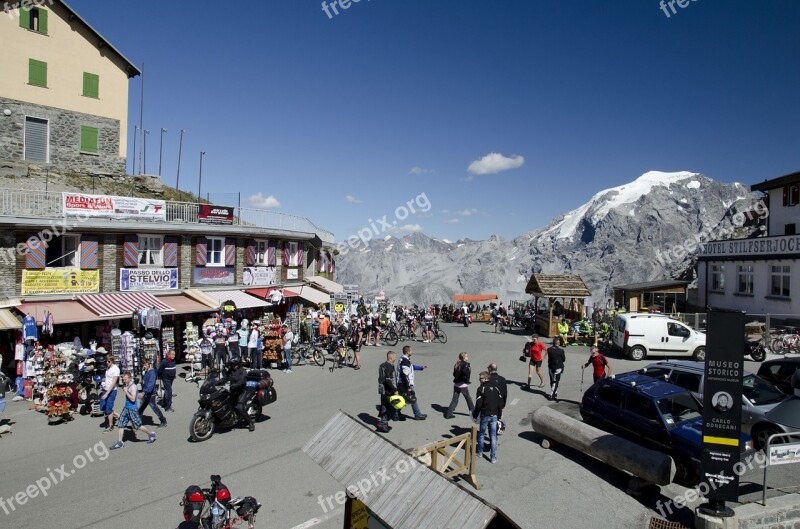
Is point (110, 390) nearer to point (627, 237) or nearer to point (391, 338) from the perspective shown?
point (391, 338)

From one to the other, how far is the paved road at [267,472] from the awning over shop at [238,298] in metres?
8.11

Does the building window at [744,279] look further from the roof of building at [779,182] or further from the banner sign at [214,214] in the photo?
the banner sign at [214,214]

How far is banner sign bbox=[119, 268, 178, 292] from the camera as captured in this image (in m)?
20.4

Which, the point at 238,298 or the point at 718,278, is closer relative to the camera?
the point at 238,298

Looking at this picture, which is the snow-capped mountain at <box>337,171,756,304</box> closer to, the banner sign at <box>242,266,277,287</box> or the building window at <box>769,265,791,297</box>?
the building window at <box>769,265,791,297</box>

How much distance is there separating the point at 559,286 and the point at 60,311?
24.3 metres

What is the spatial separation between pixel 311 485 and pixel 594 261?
169 m

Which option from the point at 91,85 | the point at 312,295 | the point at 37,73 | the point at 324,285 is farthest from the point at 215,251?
the point at 37,73

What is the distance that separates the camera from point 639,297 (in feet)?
108

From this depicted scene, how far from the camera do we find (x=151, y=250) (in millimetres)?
21500

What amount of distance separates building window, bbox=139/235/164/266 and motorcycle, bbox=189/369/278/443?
1162 centimetres

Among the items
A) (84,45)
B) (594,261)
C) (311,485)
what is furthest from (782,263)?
(594,261)

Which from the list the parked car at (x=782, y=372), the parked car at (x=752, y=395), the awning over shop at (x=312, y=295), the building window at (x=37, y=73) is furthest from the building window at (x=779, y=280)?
the building window at (x=37, y=73)

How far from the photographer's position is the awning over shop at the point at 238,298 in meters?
22.8
